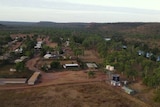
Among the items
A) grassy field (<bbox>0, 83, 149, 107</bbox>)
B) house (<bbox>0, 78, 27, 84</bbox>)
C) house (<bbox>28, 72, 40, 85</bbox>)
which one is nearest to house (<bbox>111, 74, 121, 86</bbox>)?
grassy field (<bbox>0, 83, 149, 107</bbox>)

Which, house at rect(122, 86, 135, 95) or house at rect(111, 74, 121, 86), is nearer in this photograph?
house at rect(122, 86, 135, 95)

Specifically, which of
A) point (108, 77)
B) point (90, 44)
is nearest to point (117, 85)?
point (108, 77)

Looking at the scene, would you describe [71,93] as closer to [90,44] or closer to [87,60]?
[87,60]

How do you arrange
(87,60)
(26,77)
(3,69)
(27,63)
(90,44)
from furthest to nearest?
(90,44) < (87,60) < (27,63) < (3,69) < (26,77)

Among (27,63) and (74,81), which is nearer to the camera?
(74,81)

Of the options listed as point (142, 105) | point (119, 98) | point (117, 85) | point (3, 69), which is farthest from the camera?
point (3, 69)

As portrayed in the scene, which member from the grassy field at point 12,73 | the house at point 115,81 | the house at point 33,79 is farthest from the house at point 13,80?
the house at point 115,81

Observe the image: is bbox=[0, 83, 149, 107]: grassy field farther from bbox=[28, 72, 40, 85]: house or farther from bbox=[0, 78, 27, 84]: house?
bbox=[0, 78, 27, 84]: house

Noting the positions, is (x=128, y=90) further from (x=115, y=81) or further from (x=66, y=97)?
(x=66, y=97)
